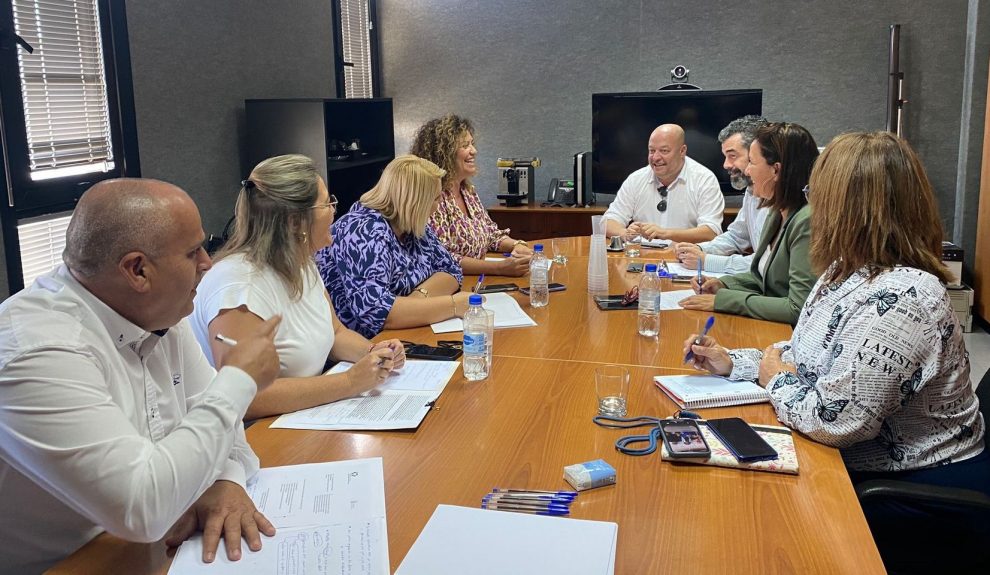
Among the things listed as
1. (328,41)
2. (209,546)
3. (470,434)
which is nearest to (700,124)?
(328,41)

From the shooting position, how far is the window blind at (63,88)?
3074mm

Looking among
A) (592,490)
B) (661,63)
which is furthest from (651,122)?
(592,490)

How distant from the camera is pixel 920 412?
178 centimetres

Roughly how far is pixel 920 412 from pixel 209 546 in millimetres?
1472

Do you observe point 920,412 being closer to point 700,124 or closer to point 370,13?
point 700,124

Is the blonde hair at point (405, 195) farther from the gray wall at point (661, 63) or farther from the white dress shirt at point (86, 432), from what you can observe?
the gray wall at point (661, 63)

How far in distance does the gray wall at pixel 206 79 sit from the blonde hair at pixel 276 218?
6.43ft

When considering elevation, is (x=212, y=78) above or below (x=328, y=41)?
below

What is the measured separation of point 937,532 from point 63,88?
11.0 ft

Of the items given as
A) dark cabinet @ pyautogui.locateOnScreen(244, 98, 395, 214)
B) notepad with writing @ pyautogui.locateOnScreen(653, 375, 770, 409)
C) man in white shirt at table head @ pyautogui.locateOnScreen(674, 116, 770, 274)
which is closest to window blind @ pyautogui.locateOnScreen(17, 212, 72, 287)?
dark cabinet @ pyautogui.locateOnScreen(244, 98, 395, 214)

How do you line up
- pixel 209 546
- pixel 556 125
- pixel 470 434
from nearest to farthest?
pixel 209 546 → pixel 470 434 → pixel 556 125

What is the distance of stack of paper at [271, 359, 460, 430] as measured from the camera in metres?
1.77

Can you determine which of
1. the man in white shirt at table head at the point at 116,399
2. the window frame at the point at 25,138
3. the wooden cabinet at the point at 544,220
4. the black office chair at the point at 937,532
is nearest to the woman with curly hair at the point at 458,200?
the window frame at the point at 25,138

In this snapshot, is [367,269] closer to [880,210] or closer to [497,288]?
[497,288]
